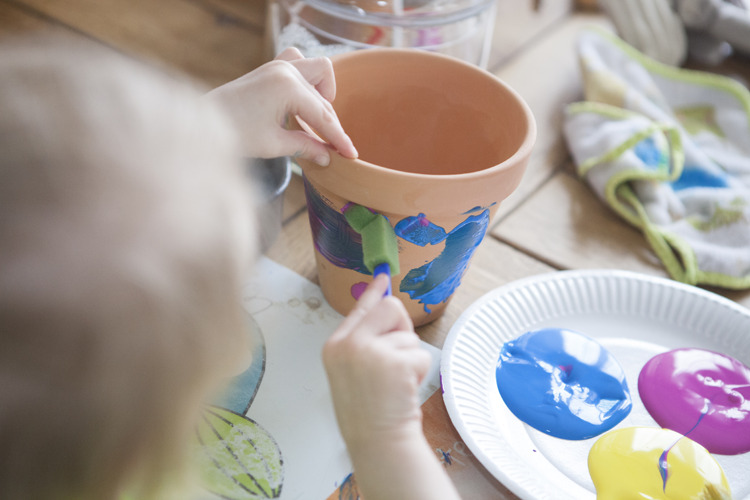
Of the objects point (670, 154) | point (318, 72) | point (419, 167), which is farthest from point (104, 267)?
point (670, 154)

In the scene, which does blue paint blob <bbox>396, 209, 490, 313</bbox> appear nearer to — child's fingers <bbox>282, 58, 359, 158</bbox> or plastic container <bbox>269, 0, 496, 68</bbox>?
child's fingers <bbox>282, 58, 359, 158</bbox>

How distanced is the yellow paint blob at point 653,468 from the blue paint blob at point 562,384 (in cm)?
2

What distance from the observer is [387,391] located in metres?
0.36

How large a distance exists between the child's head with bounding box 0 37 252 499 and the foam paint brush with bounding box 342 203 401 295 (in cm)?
12

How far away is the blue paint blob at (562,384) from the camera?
0.47 m

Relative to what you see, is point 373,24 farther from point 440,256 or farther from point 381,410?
point 381,410

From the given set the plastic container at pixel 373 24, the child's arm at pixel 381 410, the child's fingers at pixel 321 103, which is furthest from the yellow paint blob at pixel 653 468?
the plastic container at pixel 373 24

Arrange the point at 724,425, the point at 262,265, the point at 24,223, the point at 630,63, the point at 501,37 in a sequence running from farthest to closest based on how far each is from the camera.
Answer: the point at 501,37, the point at 630,63, the point at 262,265, the point at 724,425, the point at 24,223

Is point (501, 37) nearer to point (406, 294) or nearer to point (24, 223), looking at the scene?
point (406, 294)

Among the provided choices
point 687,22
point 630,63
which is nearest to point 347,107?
point 630,63

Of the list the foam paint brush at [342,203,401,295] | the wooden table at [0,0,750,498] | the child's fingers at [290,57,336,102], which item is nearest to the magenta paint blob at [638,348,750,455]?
the wooden table at [0,0,750,498]

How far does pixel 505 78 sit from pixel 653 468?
52cm

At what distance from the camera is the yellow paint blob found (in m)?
0.43

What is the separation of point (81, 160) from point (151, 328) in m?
0.08
